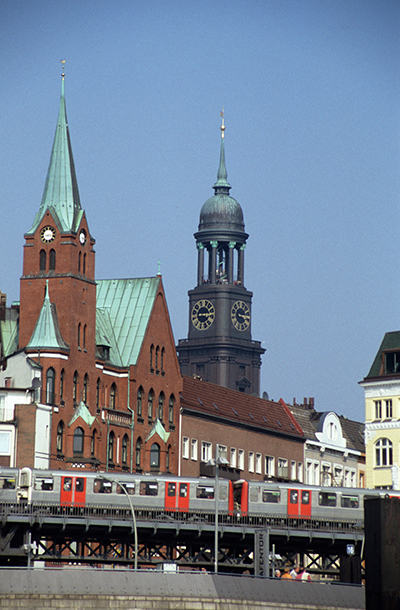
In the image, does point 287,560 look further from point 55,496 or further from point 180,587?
point 180,587

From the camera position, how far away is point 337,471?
152m

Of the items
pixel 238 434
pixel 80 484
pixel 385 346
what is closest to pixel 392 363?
pixel 385 346

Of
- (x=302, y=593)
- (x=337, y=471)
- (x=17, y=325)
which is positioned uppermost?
(x=17, y=325)

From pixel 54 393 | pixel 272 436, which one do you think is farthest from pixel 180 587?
pixel 272 436

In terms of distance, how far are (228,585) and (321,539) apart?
1033 inches

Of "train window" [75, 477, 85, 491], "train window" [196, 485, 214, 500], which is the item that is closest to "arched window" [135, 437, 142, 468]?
"train window" [196, 485, 214, 500]

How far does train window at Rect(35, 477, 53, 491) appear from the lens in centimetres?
8988

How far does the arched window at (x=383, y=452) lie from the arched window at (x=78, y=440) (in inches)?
1198

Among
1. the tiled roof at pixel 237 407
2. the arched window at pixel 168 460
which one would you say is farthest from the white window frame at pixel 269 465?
the arched window at pixel 168 460

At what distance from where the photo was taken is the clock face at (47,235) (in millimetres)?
118250

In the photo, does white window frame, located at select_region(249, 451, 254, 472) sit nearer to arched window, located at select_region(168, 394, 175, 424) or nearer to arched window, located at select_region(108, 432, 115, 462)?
arched window, located at select_region(168, 394, 175, 424)

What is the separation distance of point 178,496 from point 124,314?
126ft

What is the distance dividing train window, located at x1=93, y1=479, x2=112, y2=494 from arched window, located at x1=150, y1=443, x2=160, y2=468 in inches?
1201

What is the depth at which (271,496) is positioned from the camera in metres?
94.0
